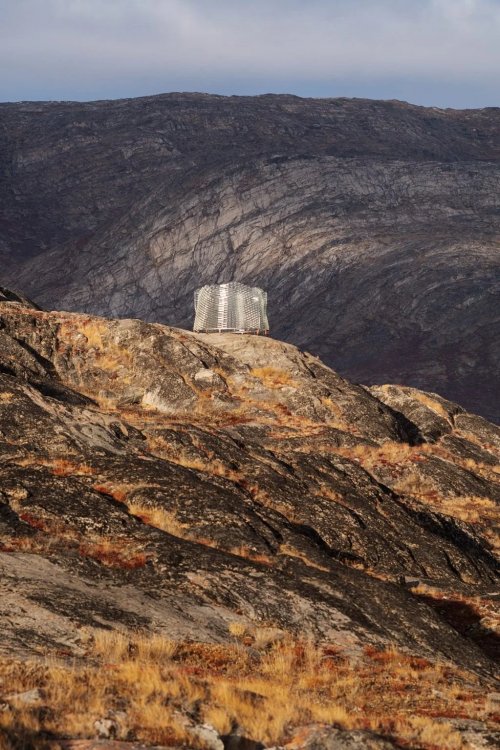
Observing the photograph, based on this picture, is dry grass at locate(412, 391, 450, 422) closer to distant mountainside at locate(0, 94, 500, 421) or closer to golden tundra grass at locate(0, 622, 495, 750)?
golden tundra grass at locate(0, 622, 495, 750)

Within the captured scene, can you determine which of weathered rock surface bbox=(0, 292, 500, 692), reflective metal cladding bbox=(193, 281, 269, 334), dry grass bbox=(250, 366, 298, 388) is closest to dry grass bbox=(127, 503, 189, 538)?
weathered rock surface bbox=(0, 292, 500, 692)

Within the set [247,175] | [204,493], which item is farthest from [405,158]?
[204,493]

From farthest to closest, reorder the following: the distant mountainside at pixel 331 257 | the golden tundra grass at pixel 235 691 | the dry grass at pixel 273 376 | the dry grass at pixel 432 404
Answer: the distant mountainside at pixel 331 257
the dry grass at pixel 432 404
the dry grass at pixel 273 376
the golden tundra grass at pixel 235 691

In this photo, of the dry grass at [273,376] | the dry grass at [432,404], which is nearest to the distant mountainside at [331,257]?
the dry grass at [432,404]

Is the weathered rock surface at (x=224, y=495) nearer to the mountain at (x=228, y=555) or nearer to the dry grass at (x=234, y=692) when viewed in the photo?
the mountain at (x=228, y=555)

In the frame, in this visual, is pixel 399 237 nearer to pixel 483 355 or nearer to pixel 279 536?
pixel 483 355

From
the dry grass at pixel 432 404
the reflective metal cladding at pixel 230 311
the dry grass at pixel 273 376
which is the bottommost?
the dry grass at pixel 432 404
